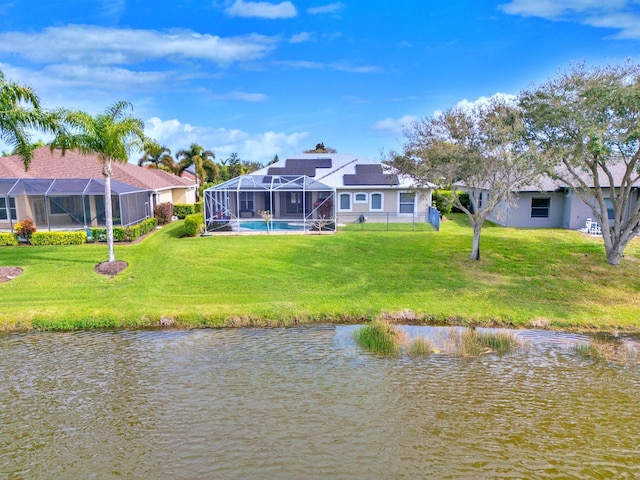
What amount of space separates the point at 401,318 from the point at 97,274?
10.9 meters

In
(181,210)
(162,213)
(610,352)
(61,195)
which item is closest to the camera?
(610,352)

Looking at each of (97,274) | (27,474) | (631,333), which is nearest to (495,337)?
(631,333)

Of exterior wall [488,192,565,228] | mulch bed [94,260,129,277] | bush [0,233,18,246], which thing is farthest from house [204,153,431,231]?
bush [0,233,18,246]

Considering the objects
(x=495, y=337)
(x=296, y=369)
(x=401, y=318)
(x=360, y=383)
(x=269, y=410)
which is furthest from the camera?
(x=401, y=318)

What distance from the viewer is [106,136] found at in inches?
632

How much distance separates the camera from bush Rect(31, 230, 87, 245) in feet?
64.2

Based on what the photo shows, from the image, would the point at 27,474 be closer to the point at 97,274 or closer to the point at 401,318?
the point at 401,318

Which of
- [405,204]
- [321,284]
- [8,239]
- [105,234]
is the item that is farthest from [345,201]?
[8,239]

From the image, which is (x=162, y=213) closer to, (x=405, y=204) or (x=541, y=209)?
(x=405, y=204)

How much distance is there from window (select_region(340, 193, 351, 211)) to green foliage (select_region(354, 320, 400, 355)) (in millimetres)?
17074

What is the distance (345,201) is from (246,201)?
6.71 metres

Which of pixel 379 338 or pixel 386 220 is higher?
pixel 386 220

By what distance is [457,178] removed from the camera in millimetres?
16688

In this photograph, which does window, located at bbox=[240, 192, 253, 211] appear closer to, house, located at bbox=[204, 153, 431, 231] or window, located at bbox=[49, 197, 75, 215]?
house, located at bbox=[204, 153, 431, 231]
